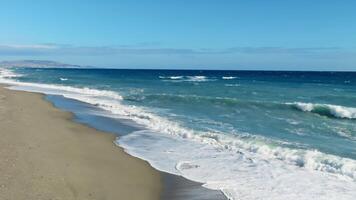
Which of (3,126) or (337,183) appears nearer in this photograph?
(337,183)

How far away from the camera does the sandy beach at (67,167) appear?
8602mm

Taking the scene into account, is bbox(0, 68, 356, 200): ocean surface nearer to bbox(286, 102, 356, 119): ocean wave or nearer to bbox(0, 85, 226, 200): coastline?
bbox(286, 102, 356, 119): ocean wave

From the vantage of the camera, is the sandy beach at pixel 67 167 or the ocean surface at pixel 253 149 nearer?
the sandy beach at pixel 67 167

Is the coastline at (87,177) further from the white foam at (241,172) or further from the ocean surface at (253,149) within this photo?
the ocean surface at (253,149)

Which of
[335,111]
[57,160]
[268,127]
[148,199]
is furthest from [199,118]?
[148,199]

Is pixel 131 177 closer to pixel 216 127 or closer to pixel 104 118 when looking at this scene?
pixel 216 127

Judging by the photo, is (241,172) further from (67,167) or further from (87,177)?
(67,167)

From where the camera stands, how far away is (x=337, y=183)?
32.7ft

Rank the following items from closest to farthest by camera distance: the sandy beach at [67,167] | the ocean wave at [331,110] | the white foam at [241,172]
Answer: the sandy beach at [67,167], the white foam at [241,172], the ocean wave at [331,110]

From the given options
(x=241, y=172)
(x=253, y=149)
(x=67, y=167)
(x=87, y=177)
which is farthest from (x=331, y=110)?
(x=87, y=177)

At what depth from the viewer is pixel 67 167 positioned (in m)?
10.7

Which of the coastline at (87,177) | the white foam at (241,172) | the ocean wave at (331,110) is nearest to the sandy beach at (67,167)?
the coastline at (87,177)

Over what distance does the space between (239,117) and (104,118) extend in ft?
22.2

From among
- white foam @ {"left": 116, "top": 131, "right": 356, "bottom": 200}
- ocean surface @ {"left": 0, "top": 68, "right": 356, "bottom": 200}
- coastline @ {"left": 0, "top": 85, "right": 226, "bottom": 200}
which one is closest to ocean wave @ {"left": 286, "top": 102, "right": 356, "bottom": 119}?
ocean surface @ {"left": 0, "top": 68, "right": 356, "bottom": 200}
